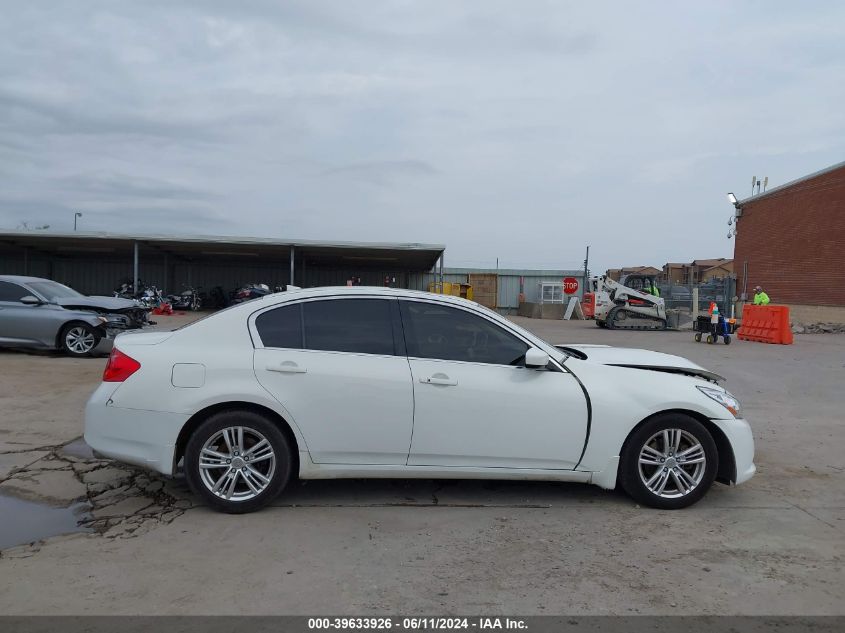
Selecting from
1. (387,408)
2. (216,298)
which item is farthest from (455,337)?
(216,298)

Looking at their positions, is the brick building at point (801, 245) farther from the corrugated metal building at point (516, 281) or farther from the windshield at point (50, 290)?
the windshield at point (50, 290)

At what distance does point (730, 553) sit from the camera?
4047 millimetres

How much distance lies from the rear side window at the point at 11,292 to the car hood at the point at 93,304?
0.63 m

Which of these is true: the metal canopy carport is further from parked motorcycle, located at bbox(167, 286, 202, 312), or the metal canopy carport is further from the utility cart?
the utility cart

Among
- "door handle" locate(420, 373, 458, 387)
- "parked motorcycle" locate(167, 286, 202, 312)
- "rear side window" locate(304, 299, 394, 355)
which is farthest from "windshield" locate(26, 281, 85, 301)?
"parked motorcycle" locate(167, 286, 202, 312)

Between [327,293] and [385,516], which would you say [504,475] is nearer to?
[385,516]

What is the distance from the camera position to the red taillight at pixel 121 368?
4613 mm

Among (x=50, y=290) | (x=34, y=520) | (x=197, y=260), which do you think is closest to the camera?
(x=34, y=520)

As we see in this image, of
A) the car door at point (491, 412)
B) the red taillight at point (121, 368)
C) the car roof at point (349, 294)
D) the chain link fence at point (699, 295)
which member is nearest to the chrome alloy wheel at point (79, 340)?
the red taillight at point (121, 368)

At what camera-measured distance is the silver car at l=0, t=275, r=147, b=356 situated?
1234 cm

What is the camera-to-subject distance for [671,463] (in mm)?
4750

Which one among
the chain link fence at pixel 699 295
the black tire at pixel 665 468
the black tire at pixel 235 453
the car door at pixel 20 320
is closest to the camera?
the black tire at pixel 235 453

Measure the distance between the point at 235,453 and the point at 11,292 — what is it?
34.0ft
